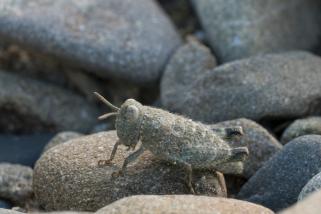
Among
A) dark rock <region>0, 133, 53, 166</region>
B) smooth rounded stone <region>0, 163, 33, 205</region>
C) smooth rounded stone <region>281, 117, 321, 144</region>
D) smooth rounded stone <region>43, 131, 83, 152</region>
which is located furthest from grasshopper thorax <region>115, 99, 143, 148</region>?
dark rock <region>0, 133, 53, 166</region>

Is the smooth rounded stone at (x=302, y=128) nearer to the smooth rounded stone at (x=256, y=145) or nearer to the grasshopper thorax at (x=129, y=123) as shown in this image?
the smooth rounded stone at (x=256, y=145)

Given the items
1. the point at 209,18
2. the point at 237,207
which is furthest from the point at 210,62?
the point at 237,207

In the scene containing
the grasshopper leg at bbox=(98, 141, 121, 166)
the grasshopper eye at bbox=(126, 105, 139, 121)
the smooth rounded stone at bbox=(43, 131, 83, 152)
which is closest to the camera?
the grasshopper eye at bbox=(126, 105, 139, 121)

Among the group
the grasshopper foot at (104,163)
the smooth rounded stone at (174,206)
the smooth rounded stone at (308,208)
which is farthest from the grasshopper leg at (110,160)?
the smooth rounded stone at (308,208)

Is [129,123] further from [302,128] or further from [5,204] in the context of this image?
[302,128]

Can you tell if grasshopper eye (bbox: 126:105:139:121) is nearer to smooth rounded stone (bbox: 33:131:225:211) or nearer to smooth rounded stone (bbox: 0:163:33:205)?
smooth rounded stone (bbox: 33:131:225:211)

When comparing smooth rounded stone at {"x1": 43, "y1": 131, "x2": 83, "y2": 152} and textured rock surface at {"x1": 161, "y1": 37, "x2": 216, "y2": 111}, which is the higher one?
textured rock surface at {"x1": 161, "y1": 37, "x2": 216, "y2": 111}

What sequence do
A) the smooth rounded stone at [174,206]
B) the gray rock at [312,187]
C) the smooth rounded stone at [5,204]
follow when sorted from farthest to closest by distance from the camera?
the smooth rounded stone at [5,204] < the gray rock at [312,187] < the smooth rounded stone at [174,206]
